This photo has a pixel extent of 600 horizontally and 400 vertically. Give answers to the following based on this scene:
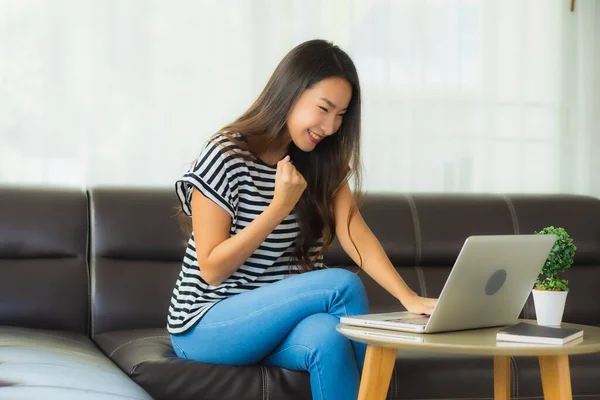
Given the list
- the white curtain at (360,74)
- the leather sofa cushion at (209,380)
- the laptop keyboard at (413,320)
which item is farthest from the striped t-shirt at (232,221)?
the white curtain at (360,74)

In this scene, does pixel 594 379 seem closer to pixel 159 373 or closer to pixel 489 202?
pixel 489 202

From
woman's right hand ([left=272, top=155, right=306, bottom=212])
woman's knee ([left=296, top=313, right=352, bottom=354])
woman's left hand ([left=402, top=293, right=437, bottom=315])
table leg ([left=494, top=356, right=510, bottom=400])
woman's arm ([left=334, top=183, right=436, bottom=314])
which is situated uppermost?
woman's right hand ([left=272, top=155, right=306, bottom=212])

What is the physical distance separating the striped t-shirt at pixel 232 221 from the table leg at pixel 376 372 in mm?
491

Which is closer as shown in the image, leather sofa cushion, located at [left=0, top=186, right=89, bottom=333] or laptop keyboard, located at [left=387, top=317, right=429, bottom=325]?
laptop keyboard, located at [left=387, top=317, right=429, bottom=325]

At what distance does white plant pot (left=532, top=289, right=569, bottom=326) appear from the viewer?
6.96 feet

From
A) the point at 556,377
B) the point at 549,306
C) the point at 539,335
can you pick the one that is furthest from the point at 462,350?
the point at 549,306

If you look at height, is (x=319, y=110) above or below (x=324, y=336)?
above

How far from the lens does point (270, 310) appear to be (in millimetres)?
2012

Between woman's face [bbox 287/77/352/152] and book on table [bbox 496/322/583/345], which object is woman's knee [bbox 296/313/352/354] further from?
woman's face [bbox 287/77/352/152]

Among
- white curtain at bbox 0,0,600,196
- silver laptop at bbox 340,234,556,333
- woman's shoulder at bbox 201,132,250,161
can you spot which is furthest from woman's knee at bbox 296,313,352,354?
white curtain at bbox 0,0,600,196

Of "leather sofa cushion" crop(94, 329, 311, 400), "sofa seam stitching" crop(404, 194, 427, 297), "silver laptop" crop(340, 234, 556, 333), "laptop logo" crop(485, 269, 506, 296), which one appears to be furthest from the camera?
"sofa seam stitching" crop(404, 194, 427, 297)

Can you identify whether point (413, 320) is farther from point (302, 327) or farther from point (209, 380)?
point (209, 380)

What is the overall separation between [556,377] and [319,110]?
826mm

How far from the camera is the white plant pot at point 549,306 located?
2.12m
